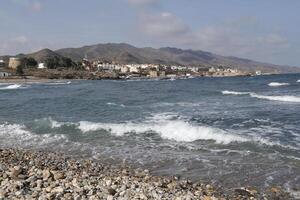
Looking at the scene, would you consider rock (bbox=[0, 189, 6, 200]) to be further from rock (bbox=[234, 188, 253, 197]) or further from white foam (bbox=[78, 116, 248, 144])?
white foam (bbox=[78, 116, 248, 144])

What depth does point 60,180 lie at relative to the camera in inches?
474

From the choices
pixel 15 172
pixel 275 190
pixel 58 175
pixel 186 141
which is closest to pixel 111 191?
pixel 58 175

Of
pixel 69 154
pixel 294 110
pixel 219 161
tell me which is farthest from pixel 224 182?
pixel 294 110

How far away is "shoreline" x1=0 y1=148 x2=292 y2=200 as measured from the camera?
10.6 meters

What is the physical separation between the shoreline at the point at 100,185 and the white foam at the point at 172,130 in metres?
6.23

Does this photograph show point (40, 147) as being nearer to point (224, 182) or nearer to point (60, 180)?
point (60, 180)

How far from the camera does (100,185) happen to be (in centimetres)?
1159

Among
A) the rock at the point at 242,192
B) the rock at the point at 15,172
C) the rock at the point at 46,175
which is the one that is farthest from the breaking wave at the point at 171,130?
the rock at the point at 15,172

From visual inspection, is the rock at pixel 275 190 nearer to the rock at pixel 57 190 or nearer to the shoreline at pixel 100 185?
the shoreline at pixel 100 185

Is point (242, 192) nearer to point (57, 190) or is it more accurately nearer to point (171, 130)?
point (57, 190)

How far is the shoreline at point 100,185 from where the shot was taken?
34.7ft

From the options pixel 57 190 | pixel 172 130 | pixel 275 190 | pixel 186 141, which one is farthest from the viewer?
pixel 172 130

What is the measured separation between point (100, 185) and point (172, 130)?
11.1m

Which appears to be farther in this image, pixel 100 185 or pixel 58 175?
pixel 58 175
